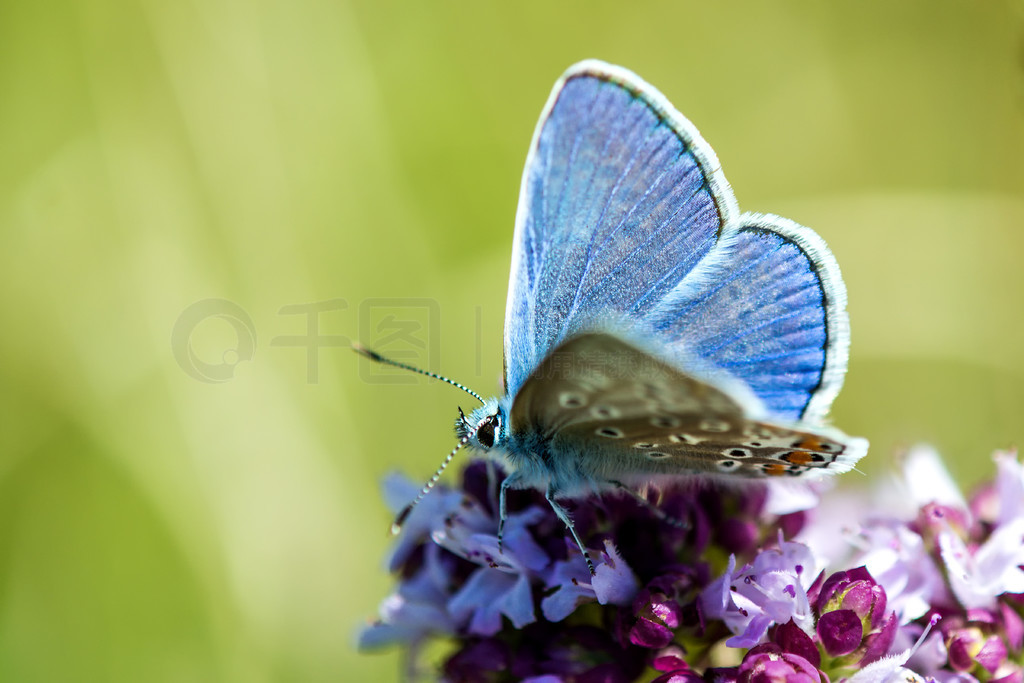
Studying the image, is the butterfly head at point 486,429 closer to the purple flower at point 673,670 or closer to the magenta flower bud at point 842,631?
the purple flower at point 673,670

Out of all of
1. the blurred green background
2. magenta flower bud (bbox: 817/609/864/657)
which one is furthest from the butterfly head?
the blurred green background

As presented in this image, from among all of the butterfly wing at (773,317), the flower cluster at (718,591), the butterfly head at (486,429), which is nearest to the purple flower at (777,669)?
the flower cluster at (718,591)

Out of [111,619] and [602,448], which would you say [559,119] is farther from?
[111,619]

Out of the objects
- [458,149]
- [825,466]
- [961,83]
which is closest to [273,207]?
[458,149]

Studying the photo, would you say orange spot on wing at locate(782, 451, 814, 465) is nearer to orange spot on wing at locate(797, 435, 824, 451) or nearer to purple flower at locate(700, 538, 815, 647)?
orange spot on wing at locate(797, 435, 824, 451)

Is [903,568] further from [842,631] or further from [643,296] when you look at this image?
[643,296]

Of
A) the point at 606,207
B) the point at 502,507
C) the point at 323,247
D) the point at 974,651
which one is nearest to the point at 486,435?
the point at 502,507

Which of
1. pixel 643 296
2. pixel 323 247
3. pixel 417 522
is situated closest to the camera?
pixel 643 296
